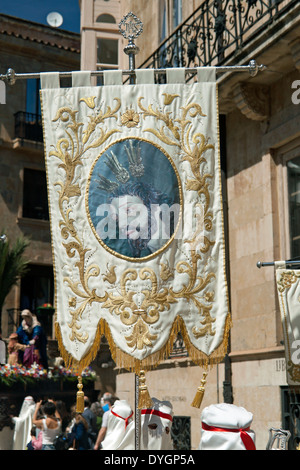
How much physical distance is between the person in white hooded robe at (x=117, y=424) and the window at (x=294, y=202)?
3.53 meters

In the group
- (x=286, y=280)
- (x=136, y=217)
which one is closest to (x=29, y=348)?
(x=286, y=280)

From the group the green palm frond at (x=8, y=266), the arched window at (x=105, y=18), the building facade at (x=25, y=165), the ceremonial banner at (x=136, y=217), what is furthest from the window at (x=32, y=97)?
the ceremonial banner at (x=136, y=217)

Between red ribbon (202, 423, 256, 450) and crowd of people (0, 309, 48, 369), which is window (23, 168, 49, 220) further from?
red ribbon (202, 423, 256, 450)

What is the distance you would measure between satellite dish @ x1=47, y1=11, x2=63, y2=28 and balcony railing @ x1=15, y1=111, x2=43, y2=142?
4.45 metres

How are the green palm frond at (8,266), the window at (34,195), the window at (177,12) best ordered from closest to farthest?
the window at (177,12) < the green palm frond at (8,266) < the window at (34,195)

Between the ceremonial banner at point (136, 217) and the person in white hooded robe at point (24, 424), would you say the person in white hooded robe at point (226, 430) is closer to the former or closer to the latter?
the ceremonial banner at point (136, 217)

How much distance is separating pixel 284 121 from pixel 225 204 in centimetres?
170

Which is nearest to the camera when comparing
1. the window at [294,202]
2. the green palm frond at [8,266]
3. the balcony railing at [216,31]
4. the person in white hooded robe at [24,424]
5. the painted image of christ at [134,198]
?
the painted image of christ at [134,198]

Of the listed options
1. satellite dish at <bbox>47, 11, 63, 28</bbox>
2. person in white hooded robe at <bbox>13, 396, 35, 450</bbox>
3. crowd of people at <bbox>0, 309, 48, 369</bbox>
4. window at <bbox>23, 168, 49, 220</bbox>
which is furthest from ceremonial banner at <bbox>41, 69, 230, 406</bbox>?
satellite dish at <bbox>47, 11, 63, 28</bbox>

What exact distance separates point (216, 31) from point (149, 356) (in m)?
6.20

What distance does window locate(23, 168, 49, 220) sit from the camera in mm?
23250

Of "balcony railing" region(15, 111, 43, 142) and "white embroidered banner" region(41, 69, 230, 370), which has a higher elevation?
"balcony railing" region(15, 111, 43, 142)

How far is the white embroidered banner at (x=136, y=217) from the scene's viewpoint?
223 inches
